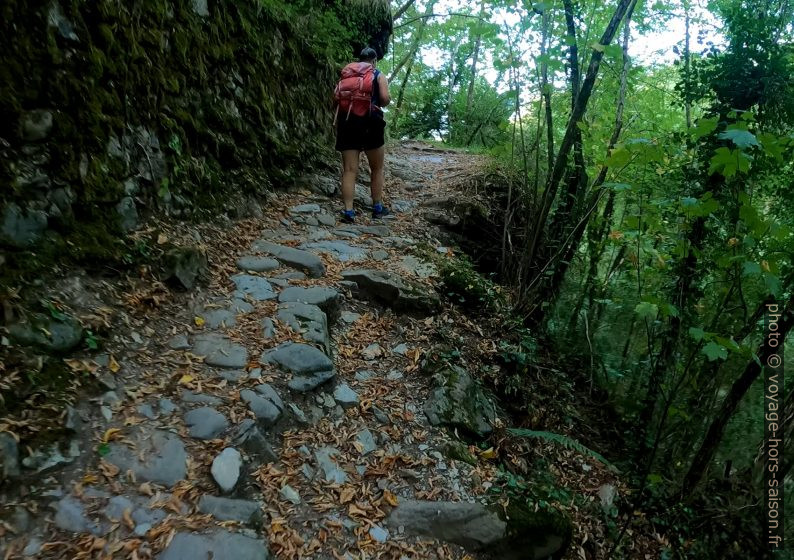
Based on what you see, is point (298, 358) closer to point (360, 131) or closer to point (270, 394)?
point (270, 394)

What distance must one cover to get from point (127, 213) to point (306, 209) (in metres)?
2.75

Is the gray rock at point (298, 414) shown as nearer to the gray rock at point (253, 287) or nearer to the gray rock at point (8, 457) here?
the gray rock at point (253, 287)

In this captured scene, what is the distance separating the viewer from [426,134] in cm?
1703

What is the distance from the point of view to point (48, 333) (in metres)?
2.51

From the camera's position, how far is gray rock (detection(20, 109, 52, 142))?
2.73 m

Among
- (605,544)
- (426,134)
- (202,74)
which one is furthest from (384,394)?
(426,134)

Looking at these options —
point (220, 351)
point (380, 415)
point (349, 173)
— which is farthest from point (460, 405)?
point (349, 173)

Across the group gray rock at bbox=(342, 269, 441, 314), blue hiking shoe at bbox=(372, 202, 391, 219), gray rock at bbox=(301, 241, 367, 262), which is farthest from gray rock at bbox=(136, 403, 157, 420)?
blue hiking shoe at bbox=(372, 202, 391, 219)

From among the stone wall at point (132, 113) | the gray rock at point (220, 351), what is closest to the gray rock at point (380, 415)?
the gray rock at point (220, 351)

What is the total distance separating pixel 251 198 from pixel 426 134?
41.6ft

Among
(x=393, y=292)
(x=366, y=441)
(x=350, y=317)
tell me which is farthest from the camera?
(x=393, y=292)

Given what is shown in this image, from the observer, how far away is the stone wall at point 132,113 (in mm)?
2730

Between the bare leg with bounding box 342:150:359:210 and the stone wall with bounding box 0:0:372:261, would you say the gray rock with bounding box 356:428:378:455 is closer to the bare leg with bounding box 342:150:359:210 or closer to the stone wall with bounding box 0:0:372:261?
the stone wall with bounding box 0:0:372:261

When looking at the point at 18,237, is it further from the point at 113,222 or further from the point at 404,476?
the point at 404,476
